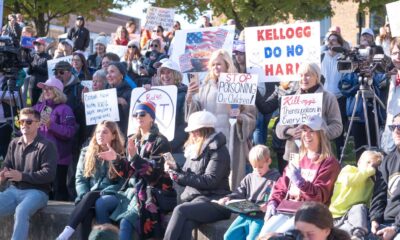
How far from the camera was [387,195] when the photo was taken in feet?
26.4

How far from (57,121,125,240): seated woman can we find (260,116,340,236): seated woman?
1.90 meters

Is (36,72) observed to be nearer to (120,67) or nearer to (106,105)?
(120,67)

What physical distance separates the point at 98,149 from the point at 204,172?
128 centimetres

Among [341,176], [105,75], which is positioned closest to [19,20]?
[105,75]

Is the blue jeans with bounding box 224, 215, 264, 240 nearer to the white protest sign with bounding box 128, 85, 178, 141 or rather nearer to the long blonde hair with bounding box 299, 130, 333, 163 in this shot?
the long blonde hair with bounding box 299, 130, 333, 163

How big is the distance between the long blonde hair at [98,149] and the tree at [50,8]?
17.6 m

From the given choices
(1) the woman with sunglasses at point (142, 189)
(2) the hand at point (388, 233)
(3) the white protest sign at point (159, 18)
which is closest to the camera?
(2) the hand at point (388, 233)

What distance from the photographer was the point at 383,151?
9078 mm

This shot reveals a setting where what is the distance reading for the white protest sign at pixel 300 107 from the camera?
9.27 metres

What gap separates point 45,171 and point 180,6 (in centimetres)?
1846

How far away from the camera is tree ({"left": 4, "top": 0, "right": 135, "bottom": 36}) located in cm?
2714

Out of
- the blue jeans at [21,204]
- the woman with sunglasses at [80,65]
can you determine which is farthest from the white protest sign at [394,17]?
the woman with sunglasses at [80,65]

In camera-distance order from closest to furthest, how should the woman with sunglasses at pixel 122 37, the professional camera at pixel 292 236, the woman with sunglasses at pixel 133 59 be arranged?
the professional camera at pixel 292 236, the woman with sunglasses at pixel 133 59, the woman with sunglasses at pixel 122 37

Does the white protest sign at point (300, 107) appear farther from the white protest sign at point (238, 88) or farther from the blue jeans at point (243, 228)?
the blue jeans at point (243, 228)
